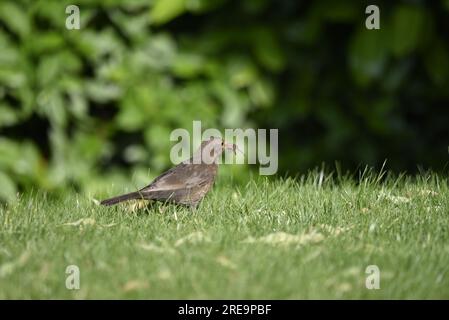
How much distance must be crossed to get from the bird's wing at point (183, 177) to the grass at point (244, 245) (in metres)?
0.15

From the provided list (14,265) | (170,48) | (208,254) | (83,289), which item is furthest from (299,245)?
(170,48)

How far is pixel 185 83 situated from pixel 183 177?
1085 millimetres

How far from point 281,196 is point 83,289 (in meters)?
1.74

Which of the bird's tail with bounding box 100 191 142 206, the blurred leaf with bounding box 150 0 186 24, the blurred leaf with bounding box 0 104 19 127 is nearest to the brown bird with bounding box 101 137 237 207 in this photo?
the bird's tail with bounding box 100 191 142 206

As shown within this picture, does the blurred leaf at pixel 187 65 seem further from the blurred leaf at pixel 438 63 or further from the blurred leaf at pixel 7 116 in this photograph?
the blurred leaf at pixel 438 63

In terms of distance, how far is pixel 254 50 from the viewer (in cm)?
518

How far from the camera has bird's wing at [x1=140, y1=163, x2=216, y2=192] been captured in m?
4.43

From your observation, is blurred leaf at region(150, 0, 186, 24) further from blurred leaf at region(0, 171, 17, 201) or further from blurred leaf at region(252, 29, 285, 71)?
blurred leaf at region(0, 171, 17, 201)

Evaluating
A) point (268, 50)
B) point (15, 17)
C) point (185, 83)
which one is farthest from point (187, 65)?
point (15, 17)

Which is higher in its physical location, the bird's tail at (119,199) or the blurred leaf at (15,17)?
the blurred leaf at (15,17)

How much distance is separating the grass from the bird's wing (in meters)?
0.15

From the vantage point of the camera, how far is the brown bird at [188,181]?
173 inches

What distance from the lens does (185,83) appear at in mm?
5387

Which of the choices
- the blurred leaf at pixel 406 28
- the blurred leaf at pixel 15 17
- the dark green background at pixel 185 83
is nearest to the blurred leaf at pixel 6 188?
the dark green background at pixel 185 83
